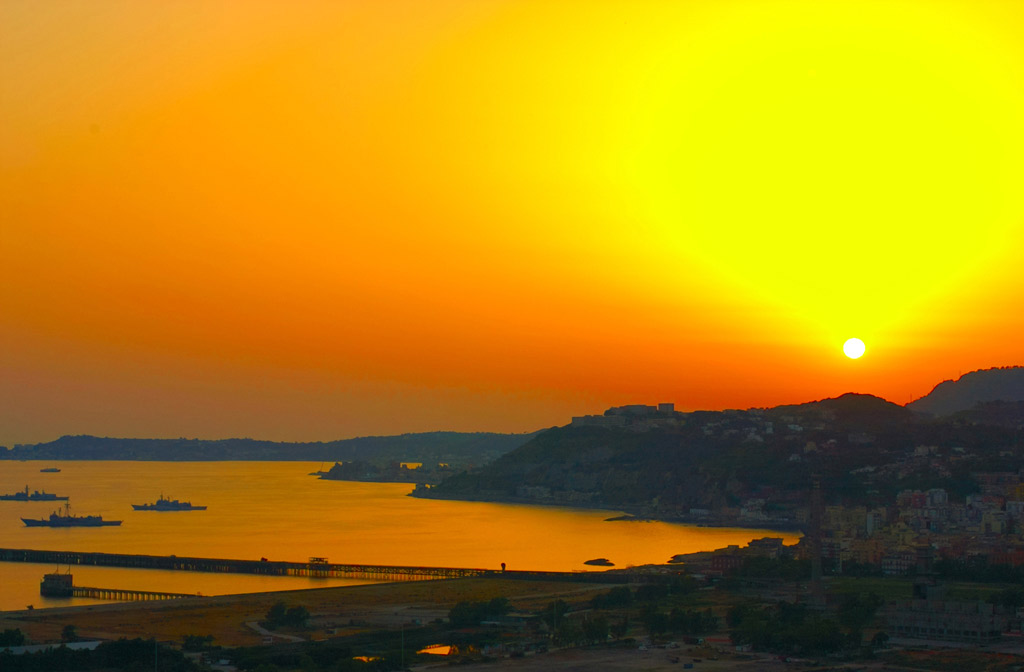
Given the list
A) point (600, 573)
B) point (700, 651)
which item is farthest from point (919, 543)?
point (700, 651)

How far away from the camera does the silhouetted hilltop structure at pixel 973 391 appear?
169 metres

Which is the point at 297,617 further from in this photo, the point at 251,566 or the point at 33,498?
the point at 33,498

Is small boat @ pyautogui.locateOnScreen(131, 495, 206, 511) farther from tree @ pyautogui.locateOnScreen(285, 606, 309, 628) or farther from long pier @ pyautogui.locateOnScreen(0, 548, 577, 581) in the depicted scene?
tree @ pyautogui.locateOnScreen(285, 606, 309, 628)

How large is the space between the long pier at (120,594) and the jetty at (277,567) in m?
8.37

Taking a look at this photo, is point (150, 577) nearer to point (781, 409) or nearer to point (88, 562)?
point (88, 562)

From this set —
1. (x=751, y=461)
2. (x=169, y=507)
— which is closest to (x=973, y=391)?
(x=751, y=461)

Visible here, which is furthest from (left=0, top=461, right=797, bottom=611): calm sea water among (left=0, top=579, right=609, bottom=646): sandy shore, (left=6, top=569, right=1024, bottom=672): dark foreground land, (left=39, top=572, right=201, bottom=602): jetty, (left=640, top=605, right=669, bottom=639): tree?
(left=640, top=605, right=669, bottom=639): tree

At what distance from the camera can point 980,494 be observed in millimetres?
77938

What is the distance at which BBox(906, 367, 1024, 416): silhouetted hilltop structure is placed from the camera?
16948 centimetres

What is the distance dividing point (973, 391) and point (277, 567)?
13892 centimetres

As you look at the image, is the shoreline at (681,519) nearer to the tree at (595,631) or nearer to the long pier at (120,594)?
the long pier at (120,594)

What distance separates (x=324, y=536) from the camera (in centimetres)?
7162

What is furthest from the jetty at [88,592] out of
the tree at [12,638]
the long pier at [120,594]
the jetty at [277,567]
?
the tree at [12,638]

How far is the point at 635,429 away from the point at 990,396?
64953mm
